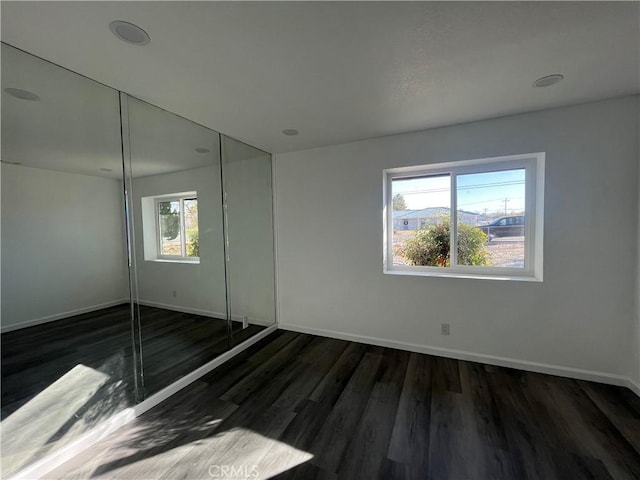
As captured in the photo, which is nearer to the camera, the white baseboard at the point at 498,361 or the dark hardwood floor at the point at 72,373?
the dark hardwood floor at the point at 72,373

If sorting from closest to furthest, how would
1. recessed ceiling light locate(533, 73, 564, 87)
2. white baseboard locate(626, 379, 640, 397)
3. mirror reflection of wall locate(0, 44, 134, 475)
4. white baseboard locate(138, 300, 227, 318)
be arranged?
mirror reflection of wall locate(0, 44, 134, 475) → recessed ceiling light locate(533, 73, 564, 87) → white baseboard locate(626, 379, 640, 397) → white baseboard locate(138, 300, 227, 318)

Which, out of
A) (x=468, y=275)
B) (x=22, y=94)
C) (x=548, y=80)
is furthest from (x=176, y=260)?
(x=548, y=80)

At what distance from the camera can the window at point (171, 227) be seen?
2379 mm

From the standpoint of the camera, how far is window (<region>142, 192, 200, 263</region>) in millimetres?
2379

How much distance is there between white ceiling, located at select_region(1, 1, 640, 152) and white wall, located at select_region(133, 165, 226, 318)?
0.92 m

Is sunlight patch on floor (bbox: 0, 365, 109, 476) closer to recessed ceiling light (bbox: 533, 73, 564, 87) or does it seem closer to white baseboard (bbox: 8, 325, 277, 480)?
white baseboard (bbox: 8, 325, 277, 480)

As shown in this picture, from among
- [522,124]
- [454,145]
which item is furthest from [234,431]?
[522,124]

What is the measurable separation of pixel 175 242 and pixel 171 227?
0.18m

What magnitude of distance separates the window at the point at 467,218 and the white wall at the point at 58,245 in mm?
2670

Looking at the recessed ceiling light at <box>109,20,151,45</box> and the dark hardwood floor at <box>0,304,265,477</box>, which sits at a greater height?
the recessed ceiling light at <box>109,20,151,45</box>

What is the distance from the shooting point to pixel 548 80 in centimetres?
171

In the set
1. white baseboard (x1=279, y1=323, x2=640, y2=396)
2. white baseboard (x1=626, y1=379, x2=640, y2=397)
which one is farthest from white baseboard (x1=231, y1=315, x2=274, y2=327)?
white baseboard (x1=626, y1=379, x2=640, y2=397)

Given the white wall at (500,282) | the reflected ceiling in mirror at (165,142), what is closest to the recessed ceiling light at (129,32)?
the reflected ceiling in mirror at (165,142)

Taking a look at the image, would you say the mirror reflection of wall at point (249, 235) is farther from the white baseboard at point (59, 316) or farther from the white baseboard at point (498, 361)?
the white baseboard at point (59, 316)
